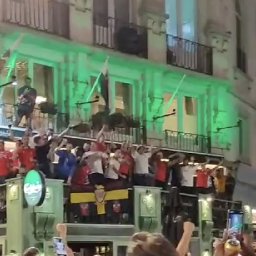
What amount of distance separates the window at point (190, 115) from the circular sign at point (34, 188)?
9.66 metres

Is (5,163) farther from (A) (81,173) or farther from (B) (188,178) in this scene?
(B) (188,178)

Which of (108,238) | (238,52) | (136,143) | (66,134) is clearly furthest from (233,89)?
(108,238)

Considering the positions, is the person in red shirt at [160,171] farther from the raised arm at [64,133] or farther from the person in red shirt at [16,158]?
the person in red shirt at [16,158]

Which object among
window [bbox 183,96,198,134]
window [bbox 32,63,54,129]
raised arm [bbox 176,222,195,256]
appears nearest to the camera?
raised arm [bbox 176,222,195,256]

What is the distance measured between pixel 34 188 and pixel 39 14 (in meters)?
6.19

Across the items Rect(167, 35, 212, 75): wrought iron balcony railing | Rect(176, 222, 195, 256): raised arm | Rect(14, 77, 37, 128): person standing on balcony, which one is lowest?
Rect(176, 222, 195, 256): raised arm

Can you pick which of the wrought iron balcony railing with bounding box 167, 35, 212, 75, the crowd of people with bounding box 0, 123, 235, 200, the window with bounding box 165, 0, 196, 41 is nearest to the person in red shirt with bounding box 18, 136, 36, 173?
the crowd of people with bounding box 0, 123, 235, 200

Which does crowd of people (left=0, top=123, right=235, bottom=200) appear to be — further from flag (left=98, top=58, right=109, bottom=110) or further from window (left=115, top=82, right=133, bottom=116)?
window (left=115, top=82, right=133, bottom=116)

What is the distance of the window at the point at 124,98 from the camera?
73.9ft

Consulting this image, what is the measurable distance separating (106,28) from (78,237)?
7.13 meters

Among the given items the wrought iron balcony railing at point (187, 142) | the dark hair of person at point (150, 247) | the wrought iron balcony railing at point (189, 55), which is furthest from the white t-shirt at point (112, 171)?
the dark hair of person at point (150, 247)

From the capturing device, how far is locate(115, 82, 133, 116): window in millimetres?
22516

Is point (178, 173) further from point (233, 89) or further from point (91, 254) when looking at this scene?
point (233, 89)

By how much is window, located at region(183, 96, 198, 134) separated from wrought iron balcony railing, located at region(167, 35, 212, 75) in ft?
3.23
